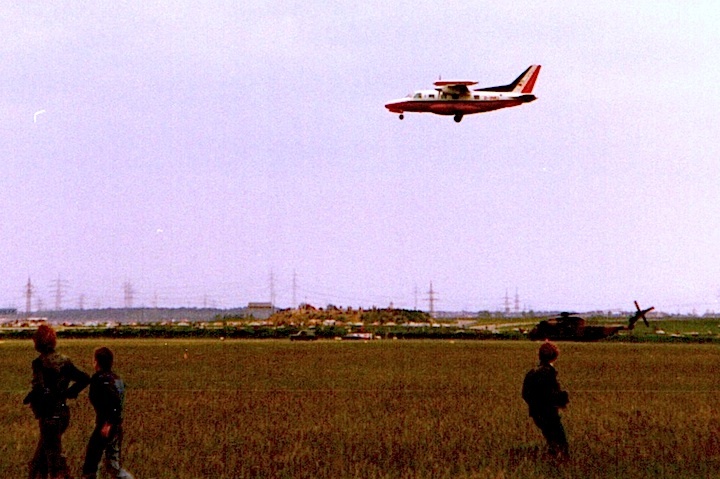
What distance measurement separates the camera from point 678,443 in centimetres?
1578

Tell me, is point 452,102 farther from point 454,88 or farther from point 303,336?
point 303,336

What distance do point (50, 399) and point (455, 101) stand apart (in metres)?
41.4

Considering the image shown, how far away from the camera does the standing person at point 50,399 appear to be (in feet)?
35.3

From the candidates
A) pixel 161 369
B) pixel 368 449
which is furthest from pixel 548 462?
pixel 161 369

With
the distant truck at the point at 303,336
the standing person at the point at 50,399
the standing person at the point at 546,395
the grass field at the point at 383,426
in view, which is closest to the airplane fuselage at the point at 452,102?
the grass field at the point at 383,426

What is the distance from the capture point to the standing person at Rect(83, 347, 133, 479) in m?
10.6

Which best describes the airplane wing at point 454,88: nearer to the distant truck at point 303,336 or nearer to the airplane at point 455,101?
the airplane at point 455,101

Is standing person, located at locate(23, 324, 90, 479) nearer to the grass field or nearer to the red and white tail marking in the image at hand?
the grass field

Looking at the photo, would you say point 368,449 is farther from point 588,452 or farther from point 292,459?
Result: point 588,452

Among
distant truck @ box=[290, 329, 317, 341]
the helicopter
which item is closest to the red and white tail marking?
the helicopter

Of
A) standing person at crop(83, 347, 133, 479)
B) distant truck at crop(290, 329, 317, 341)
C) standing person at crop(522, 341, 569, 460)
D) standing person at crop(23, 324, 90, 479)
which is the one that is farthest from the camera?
distant truck at crop(290, 329, 317, 341)

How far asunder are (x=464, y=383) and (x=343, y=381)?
424 cm

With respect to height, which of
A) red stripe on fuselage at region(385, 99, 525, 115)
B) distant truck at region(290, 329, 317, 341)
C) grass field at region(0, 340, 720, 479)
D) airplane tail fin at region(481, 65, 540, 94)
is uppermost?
airplane tail fin at region(481, 65, 540, 94)

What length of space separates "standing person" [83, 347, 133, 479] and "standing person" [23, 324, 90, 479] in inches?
10.3
